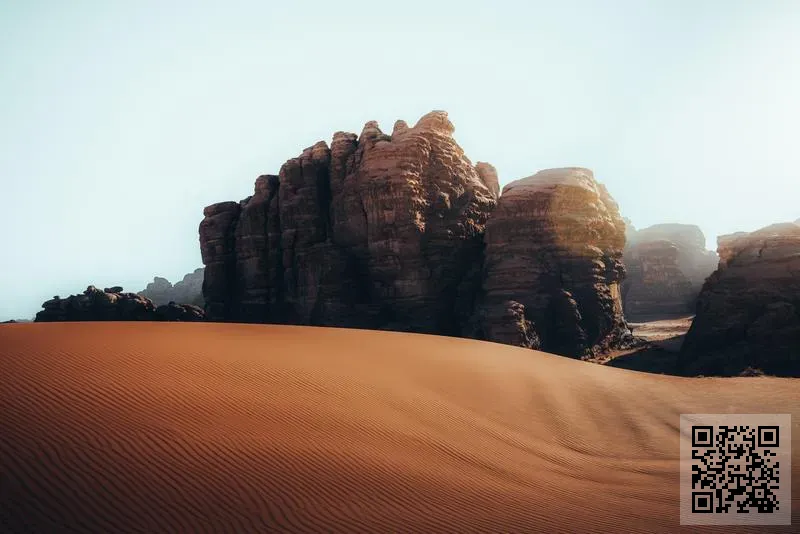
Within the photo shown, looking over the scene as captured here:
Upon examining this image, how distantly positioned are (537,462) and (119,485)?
27.6ft

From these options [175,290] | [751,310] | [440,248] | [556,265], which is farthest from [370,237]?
[175,290]

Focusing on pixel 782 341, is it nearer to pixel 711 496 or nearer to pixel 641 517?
pixel 711 496

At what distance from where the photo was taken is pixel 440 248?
45.6 metres

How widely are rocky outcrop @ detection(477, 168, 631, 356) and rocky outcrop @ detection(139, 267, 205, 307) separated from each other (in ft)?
225

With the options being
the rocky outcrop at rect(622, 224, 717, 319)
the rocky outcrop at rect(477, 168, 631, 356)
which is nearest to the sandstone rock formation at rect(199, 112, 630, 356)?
the rocky outcrop at rect(477, 168, 631, 356)

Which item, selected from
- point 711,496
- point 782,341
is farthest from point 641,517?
point 782,341

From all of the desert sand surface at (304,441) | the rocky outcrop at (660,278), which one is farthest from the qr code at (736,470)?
the rocky outcrop at (660,278)

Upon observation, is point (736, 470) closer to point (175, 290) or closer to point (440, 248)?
point (440, 248)

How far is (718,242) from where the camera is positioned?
39.4m

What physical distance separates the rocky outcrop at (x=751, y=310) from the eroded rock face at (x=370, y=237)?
58.9ft

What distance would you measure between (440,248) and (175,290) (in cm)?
8190

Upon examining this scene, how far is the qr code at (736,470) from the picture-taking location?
27.6 ft

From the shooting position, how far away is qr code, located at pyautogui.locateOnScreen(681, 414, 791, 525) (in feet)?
27.6

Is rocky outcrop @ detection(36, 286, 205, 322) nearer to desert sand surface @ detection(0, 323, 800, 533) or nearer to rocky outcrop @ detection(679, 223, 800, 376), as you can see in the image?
desert sand surface @ detection(0, 323, 800, 533)
